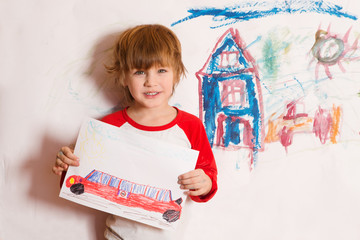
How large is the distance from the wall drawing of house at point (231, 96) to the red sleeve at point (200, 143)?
0.08 meters

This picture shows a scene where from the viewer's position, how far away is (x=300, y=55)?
98 cm

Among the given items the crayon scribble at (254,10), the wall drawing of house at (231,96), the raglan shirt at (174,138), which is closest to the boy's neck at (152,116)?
the raglan shirt at (174,138)

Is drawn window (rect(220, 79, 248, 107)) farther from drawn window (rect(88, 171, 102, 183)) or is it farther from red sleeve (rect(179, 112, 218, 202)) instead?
drawn window (rect(88, 171, 102, 183))

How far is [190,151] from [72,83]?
40 centimetres

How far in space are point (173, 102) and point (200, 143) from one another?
0.15 m

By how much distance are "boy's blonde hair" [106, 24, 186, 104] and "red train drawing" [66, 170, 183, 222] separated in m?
0.25

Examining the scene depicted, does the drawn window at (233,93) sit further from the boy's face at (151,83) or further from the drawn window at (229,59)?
the boy's face at (151,83)

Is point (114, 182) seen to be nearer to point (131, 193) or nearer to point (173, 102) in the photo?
point (131, 193)

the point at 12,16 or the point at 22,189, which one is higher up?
the point at 12,16

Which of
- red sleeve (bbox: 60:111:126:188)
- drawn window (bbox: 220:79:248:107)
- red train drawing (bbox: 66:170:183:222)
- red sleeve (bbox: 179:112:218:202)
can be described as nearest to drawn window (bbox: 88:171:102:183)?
red train drawing (bbox: 66:170:183:222)

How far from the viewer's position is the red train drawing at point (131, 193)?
0.82 meters

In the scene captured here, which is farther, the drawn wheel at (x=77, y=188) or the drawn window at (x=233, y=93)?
the drawn window at (x=233, y=93)

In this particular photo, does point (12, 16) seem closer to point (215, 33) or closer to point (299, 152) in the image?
point (215, 33)

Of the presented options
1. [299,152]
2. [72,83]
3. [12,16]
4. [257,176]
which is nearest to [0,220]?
[72,83]
